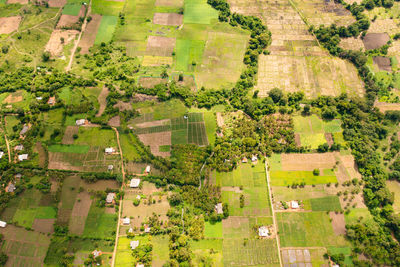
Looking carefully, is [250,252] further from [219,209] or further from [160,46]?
[160,46]

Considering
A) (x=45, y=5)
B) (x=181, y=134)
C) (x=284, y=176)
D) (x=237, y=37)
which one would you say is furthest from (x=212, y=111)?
(x=45, y=5)

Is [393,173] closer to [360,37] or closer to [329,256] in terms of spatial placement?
[329,256]

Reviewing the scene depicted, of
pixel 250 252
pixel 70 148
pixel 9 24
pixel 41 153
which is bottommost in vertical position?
pixel 250 252

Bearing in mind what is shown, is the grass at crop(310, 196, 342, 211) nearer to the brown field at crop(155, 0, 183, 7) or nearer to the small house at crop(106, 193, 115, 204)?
the small house at crop(106, 193, 115, 204)

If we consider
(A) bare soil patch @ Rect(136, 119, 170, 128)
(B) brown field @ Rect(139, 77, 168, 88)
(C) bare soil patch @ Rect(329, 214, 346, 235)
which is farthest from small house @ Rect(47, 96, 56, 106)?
(C) bare soil patch @ Rect(329, 214, 346, 235)

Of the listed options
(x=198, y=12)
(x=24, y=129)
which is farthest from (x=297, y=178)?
(x=24, y=129)

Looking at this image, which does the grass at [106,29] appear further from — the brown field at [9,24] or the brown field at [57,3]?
Result: the brown field at [9,24]
